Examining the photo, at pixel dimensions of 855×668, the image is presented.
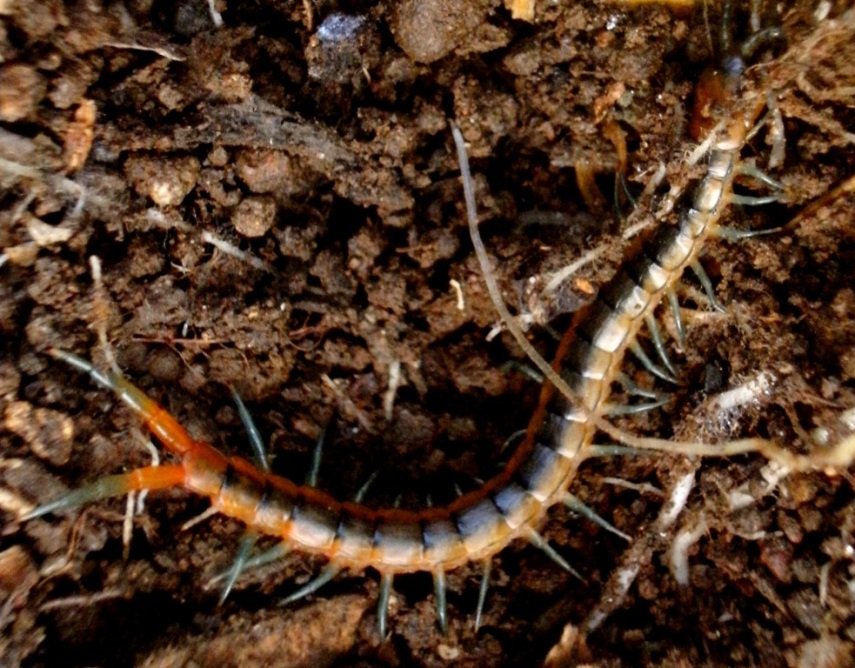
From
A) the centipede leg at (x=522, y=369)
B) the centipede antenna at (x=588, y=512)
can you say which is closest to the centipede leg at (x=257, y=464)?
the centipede leg at (x=522, y=369)

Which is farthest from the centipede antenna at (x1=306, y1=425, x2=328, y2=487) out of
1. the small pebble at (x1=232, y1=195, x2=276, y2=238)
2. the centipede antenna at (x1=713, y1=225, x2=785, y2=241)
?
the centipede antenna at (x1=713, y1=225, x2=785, y2=241)

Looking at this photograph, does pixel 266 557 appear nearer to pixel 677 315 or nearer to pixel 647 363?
pixel 647 363

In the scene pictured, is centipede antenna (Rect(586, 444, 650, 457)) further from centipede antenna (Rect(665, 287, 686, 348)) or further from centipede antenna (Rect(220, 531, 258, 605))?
centipede antenna (Rect(220, 531, 258, 605))

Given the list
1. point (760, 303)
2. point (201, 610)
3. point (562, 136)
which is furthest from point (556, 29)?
point (201, 610)

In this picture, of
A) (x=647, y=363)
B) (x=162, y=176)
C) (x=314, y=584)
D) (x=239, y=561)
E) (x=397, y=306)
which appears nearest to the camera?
(x=162, y=176)

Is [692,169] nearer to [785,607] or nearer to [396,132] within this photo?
[396,132]

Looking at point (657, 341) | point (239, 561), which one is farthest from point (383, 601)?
point (657, 341)
